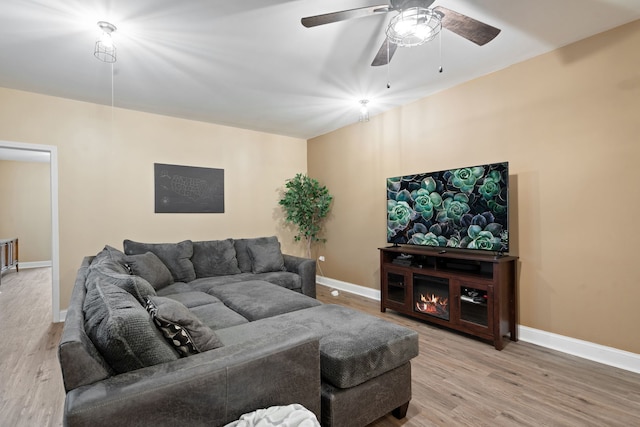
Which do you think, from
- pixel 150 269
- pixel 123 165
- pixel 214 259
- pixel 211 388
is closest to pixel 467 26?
pixel 211 388

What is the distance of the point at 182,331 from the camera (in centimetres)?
134

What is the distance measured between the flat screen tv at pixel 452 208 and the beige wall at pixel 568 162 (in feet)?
0.90

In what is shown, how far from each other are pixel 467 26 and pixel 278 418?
242cm

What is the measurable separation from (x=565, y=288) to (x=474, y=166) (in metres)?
1.40

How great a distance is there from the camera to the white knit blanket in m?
1.14

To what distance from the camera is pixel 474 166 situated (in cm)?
324

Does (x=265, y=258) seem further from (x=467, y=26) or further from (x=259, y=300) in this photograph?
(x=467, y=26)

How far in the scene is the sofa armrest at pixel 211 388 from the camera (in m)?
0.98

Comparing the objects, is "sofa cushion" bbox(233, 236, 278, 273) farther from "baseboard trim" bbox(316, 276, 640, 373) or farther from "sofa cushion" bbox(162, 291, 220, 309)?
"baseboard trim" bbox(316, 276, 640, 373)

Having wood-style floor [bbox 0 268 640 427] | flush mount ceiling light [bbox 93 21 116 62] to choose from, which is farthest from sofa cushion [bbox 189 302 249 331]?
flush mount ceiling light [bbox 93 21 116 62]

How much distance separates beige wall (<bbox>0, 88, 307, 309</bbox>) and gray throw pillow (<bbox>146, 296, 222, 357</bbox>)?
3212mm

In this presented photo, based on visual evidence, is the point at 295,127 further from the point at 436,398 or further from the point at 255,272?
the point at 436,398

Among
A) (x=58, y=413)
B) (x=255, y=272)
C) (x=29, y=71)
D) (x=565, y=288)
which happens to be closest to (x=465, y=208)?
(x=565, y=288)

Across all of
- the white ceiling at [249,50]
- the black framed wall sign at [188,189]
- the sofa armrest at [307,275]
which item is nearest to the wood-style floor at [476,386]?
the sofa armrest at [307,275]
